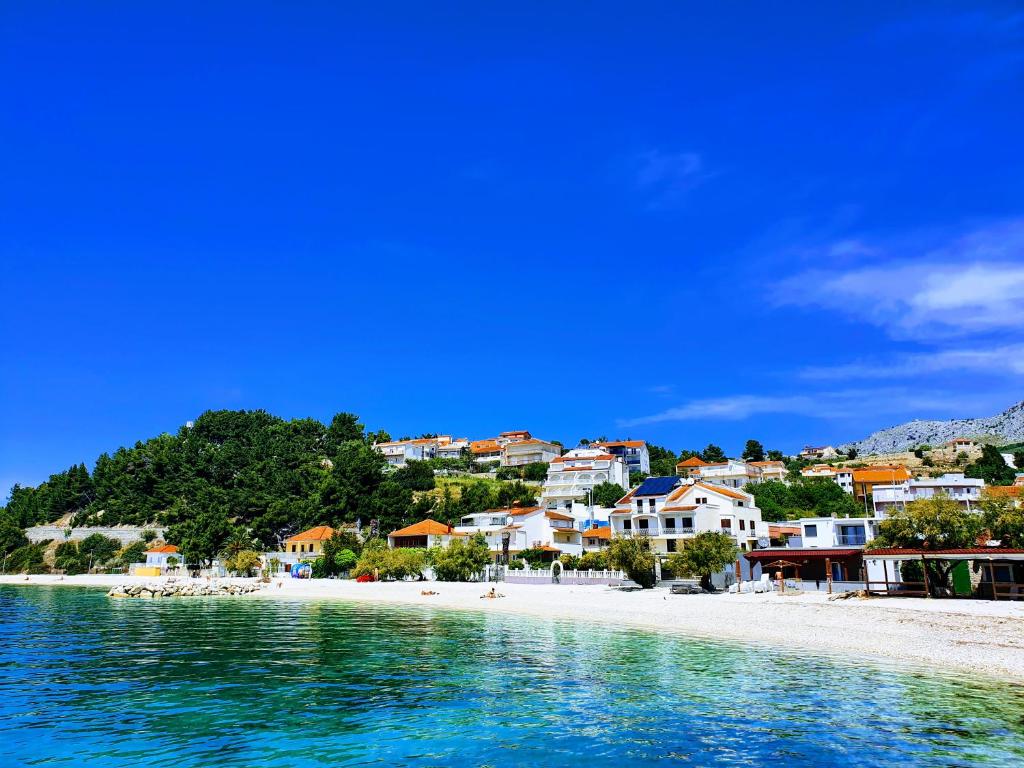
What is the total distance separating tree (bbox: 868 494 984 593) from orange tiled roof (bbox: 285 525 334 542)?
6698 centimetres

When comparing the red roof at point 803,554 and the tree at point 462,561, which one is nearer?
the red roof at point 803,554

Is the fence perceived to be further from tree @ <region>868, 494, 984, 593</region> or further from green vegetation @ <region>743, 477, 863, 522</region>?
green vegetation @ <region>743, 477, 863, 522</region>

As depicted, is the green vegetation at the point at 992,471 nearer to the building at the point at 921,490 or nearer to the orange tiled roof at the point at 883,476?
the orange tiled roof at the point at 883,476

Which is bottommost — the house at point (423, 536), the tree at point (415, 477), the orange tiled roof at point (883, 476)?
the house at point (423, 536)

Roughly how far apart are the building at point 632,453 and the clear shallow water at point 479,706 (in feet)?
387

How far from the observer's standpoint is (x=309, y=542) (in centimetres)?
9044

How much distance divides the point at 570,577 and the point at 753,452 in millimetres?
124306

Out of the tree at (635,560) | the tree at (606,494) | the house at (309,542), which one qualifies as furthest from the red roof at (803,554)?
the tree at (606,494)

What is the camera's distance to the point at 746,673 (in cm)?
2245

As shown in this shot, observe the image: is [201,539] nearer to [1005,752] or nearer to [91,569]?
[91,569]

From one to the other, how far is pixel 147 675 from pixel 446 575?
43821 mm

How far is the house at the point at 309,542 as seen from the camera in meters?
89.2

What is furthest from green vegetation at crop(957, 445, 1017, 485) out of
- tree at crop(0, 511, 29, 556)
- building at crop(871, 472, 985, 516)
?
tree at crop(0, 511, 29, 556)

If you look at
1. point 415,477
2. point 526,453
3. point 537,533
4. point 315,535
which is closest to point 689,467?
point 526,453
